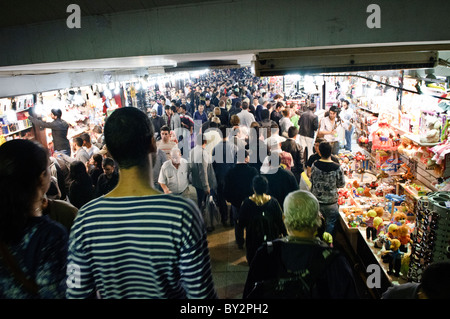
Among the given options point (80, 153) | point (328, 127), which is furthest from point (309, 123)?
point (80, 153)

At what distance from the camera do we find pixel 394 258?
12.5 feet

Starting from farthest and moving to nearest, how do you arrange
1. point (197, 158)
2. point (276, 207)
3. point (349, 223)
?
point (197, 158) < point (349, 223) < point (276, 207)

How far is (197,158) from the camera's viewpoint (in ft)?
18.0

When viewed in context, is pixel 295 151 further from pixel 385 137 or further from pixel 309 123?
pixel 309 123

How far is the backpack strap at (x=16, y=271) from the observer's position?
1469 mm

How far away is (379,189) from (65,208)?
5282mm

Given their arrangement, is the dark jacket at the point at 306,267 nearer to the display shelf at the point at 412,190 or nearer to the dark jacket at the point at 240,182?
the dark jacket at the point at 240,182

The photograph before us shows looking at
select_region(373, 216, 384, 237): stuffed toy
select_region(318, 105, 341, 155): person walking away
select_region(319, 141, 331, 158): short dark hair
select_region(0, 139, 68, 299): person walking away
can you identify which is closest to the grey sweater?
select_region(319, 141, 331, 158): short dark hair

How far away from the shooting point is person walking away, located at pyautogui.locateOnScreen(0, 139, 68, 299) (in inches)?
58.2

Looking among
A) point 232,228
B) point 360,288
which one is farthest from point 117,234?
point 232,228

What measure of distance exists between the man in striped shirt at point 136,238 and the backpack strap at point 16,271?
0.17 meters

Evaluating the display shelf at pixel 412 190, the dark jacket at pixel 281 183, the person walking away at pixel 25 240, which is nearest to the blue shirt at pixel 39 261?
the person walking away at pixel 25 240

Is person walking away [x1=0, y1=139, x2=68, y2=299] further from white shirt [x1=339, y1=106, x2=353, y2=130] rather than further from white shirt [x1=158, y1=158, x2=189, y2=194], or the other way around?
white shirt [x1=339, y1=106, x2=353, y2=130]
